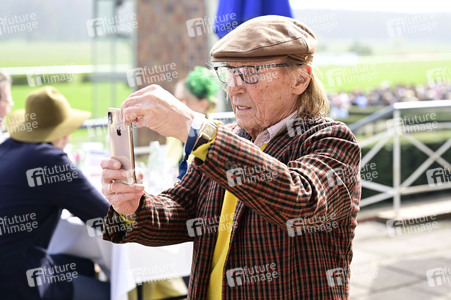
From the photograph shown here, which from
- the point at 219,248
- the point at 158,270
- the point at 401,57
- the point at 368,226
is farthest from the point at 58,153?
the point at 401,57

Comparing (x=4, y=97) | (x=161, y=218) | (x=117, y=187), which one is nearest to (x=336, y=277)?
(x=161, y=218)

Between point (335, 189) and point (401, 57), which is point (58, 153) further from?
point (401, 57)

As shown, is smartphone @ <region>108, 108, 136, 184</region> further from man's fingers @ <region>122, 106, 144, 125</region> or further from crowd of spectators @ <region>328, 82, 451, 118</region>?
crowd of spectators @ <region>328, 82, 451, 118</region>

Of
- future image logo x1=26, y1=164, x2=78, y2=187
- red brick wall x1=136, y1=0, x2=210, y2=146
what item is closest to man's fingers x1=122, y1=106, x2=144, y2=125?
future image logo x1=26, y1=164, x2=78, y2=187

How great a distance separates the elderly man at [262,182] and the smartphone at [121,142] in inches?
1.1

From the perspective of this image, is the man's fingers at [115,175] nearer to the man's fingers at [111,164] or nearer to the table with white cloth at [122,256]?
the man's fingers at [111,164]

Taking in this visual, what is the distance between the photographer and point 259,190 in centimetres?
126

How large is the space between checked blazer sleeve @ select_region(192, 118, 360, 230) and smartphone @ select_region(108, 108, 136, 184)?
9.0 inches

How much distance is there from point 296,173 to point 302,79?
0.39 meters

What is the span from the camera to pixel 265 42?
1.46 metres

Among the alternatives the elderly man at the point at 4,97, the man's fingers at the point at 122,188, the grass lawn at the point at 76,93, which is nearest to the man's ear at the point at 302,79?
the man's fingers at the point at 122,188

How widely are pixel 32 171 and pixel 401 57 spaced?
203ft

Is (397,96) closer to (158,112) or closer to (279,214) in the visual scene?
(279,214)

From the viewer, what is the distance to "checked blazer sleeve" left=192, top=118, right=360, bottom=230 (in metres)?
1.25
